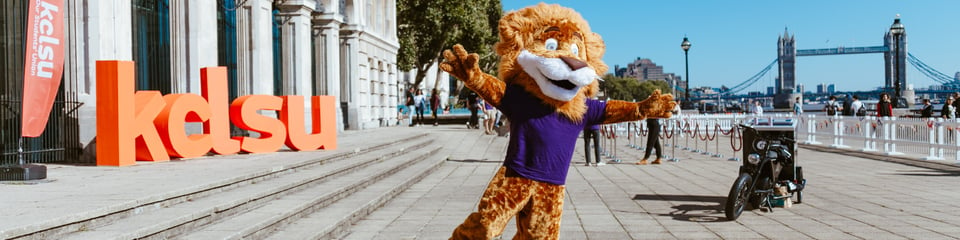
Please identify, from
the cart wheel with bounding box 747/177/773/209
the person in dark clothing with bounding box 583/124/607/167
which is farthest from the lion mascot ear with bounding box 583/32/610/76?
the person in dark clothing with bounding box 583/124/607/167

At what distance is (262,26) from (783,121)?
11.1 meters

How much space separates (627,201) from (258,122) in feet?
20.0

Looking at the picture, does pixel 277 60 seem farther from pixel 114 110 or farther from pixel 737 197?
pixel 737 197

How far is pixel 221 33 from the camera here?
56.3ft

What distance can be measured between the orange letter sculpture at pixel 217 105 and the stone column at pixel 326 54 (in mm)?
9588

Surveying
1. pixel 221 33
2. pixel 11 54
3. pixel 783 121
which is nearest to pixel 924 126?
pixel 783 121

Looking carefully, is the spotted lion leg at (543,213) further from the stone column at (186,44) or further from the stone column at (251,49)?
the stone column at (251,49)

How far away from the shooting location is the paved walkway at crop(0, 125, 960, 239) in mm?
6707

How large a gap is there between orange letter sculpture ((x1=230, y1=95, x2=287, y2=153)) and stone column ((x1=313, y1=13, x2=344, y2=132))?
8.59 metres

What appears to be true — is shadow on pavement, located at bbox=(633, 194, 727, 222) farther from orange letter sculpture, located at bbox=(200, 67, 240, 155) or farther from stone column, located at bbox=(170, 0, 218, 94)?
stone column, located at bbox=(170, 0, 218, 94)

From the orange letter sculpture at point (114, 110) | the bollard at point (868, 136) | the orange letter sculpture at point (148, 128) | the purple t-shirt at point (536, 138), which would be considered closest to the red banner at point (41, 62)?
the orange letter sculpture at point (114, 110)

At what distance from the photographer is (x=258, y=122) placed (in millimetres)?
12016

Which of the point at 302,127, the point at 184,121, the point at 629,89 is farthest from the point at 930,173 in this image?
the point at 629,89

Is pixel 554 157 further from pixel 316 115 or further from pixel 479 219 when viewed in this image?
pixel 316 115
